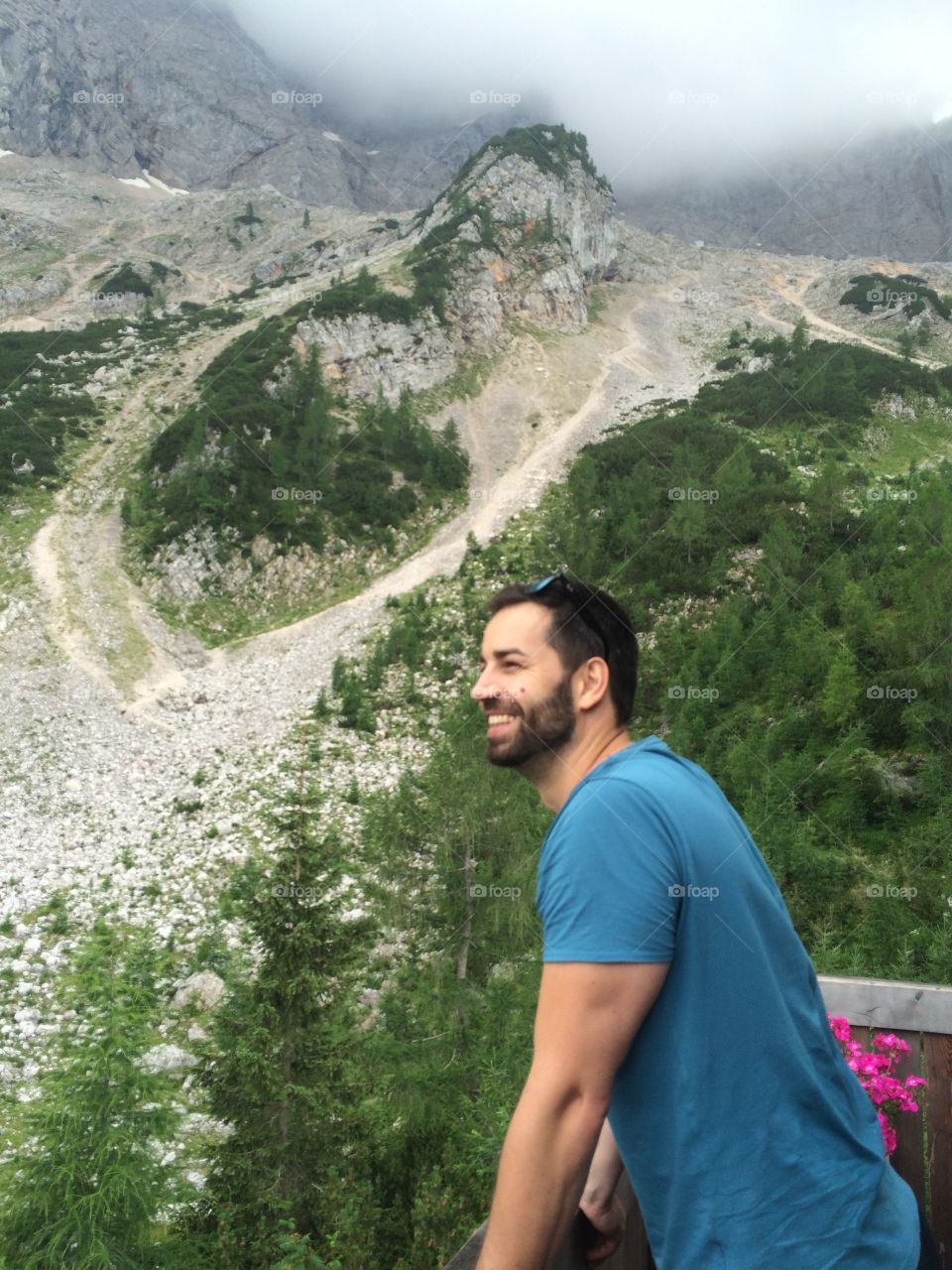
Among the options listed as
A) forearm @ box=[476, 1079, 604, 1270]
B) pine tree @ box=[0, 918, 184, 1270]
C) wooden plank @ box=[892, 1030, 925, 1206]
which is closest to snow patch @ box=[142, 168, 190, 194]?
pine tree @ box=[0, 918, 184, 1270]

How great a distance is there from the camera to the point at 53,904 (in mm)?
14672

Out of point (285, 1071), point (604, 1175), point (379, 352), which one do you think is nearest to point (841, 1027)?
point (604, 1175)

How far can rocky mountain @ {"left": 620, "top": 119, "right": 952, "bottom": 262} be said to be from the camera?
150 m

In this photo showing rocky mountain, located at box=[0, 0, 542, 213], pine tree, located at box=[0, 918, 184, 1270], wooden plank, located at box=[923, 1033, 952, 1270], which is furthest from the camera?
rocky mountain, located at box=[0, 0, 542, 213]

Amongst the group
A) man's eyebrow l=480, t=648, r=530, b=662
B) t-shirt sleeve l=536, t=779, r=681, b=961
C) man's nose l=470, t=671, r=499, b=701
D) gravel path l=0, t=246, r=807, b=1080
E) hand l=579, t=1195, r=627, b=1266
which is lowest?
gravel path l=0, t=246, r=807, b=1080

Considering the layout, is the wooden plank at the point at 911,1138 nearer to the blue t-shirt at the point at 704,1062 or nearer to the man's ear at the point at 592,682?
the blue t-shirt at the point at 704,1062

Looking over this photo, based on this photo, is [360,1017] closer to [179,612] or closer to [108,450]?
[179,612]

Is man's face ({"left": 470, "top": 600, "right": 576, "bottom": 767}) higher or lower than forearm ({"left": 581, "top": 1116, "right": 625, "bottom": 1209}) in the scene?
higher

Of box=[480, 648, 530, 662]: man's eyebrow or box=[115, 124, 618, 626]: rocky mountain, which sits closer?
box=[480, 648, 530, 662]: man's eyebrow

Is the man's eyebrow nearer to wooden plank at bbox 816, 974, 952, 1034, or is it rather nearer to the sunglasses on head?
the sunglasses on head

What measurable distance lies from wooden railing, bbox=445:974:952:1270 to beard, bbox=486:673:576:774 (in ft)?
5.18

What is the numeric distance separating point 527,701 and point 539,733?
0.26 feet

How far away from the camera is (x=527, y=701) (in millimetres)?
1906

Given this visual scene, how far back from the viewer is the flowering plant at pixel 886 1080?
2.75m
